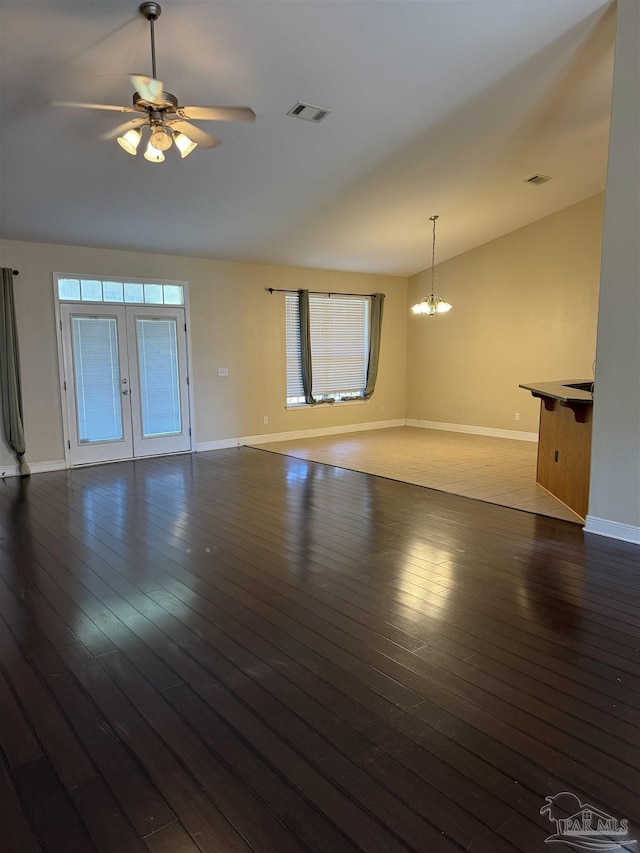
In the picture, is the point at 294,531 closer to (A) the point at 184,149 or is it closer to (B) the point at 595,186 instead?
(A) the point at 184,149

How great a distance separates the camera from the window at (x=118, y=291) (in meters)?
6.52

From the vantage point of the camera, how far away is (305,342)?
8.52 m

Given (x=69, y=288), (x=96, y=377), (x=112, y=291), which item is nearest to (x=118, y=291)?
(x=112, y=291)

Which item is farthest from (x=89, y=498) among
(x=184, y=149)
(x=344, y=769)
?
(x=344, y=769)

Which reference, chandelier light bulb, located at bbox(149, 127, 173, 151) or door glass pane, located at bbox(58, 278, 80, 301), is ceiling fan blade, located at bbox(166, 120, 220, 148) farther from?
door glass pane, located at bbox(58, 278, 80, 301)

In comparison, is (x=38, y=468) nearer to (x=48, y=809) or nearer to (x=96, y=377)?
(x=96, y=377)

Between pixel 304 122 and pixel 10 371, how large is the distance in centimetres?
424

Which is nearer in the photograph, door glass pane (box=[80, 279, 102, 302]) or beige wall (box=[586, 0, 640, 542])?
beige wall (box=[586, 0, 640, 542])

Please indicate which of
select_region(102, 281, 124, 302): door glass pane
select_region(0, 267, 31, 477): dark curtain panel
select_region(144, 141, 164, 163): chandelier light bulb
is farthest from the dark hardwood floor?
select_region(102, 281, 124, 302): door glass pane

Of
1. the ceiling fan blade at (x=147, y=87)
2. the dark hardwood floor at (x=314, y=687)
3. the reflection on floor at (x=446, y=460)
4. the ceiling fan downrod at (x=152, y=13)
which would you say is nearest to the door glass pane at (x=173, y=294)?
the reflection on floor at (x=446, y=460)

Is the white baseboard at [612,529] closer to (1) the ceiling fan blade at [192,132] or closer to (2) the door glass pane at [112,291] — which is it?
(1) the ceiling fan blade at [192,132]

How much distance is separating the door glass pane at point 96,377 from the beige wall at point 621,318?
5.58 metres

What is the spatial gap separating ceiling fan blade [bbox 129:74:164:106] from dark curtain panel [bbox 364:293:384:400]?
6.81 meters

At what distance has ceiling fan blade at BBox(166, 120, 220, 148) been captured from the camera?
3117 millimetres
